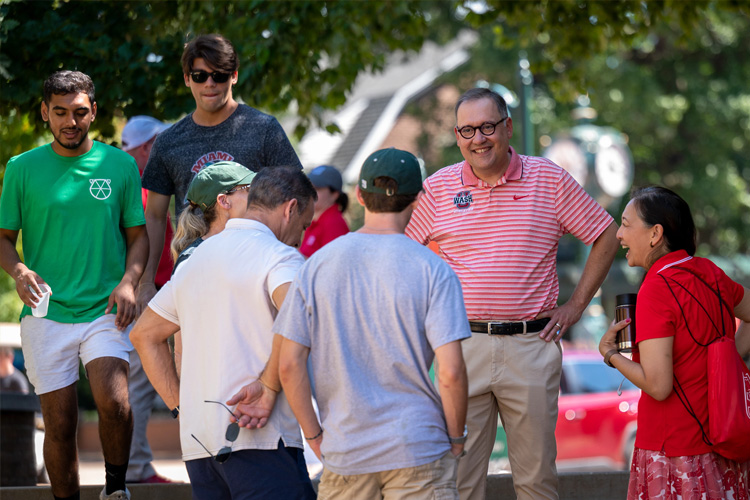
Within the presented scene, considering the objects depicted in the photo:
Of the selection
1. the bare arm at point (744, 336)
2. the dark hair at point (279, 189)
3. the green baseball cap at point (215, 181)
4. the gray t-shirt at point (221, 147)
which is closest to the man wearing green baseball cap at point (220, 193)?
the green baseball cap at point (215, 181)

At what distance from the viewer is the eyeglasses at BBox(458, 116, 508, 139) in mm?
4746

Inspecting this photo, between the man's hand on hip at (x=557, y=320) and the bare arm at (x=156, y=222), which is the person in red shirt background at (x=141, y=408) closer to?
the bare arm at (x=156, y=222)

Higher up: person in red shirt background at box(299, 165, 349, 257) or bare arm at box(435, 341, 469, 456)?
person in red shirt background at box(299, 165, 349, 257)

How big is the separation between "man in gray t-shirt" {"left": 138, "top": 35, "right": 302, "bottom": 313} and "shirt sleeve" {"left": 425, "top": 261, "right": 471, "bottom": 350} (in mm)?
2076

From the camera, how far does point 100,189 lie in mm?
5102

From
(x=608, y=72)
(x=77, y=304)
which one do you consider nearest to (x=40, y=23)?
(x=77, y=304)

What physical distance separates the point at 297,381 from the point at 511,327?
168 cm

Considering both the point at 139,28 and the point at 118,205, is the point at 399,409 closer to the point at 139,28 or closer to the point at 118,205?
the point at 118,205

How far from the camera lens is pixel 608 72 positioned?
74.9 feet

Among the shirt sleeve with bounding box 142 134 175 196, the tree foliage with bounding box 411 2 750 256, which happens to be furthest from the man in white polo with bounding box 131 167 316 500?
the tree foliage with bounding box 411 2 750 256

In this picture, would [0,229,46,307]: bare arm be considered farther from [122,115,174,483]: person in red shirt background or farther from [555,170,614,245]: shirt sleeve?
[555,170,614,245]: shirt sleeve

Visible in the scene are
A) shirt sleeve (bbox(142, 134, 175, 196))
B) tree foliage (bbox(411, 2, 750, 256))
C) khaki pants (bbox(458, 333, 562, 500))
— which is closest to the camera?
khaki pants (bbox(458, 333, 562, 500))

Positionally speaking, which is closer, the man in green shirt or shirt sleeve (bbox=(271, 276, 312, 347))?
shirt sleeve (bbox=(271, 276, 312, 347))

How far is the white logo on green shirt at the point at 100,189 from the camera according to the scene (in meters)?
5.09
